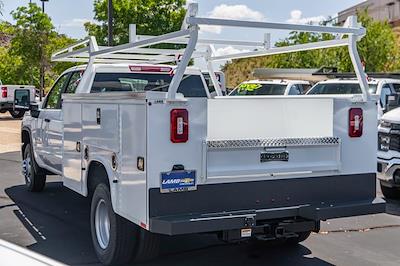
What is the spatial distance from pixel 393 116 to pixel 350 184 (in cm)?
371

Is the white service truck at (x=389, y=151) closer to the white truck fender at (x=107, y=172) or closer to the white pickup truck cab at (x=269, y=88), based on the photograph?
the white truck fender at (x=107, y=172)

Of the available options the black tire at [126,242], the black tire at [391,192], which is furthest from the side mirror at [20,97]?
the black tire at [126,242]

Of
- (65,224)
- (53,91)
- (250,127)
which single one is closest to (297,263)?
(250,127)

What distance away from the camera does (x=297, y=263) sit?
582cm

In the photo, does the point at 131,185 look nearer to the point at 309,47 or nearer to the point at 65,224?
the point at 309,47

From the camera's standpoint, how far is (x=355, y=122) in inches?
213

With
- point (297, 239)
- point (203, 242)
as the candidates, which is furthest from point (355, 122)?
point (203, 242)

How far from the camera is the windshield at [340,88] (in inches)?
562

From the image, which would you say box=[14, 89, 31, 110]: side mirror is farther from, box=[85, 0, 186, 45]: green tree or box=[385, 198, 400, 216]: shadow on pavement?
box=[385, 198, 400, 216]: shadow on pavement

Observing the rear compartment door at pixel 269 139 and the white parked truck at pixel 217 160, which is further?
the rear compartment door at pixel 269 139

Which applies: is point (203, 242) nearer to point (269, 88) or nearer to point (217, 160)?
point (217, 160)

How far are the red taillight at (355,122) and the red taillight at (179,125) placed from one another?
162cm

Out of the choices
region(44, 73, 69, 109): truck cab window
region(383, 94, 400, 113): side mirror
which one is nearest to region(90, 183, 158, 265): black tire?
region(44, 73, 69, 109): truck cab window

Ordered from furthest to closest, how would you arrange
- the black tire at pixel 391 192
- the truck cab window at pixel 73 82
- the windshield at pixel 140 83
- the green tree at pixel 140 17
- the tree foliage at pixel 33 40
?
1. the tree foliage at pixel 33 40
2. the green tree at pixel 140 17
3. the black tire at pixel 391 192
4. the truck cab window at pixel 73 82
5. the windshield at pixel 140 83
